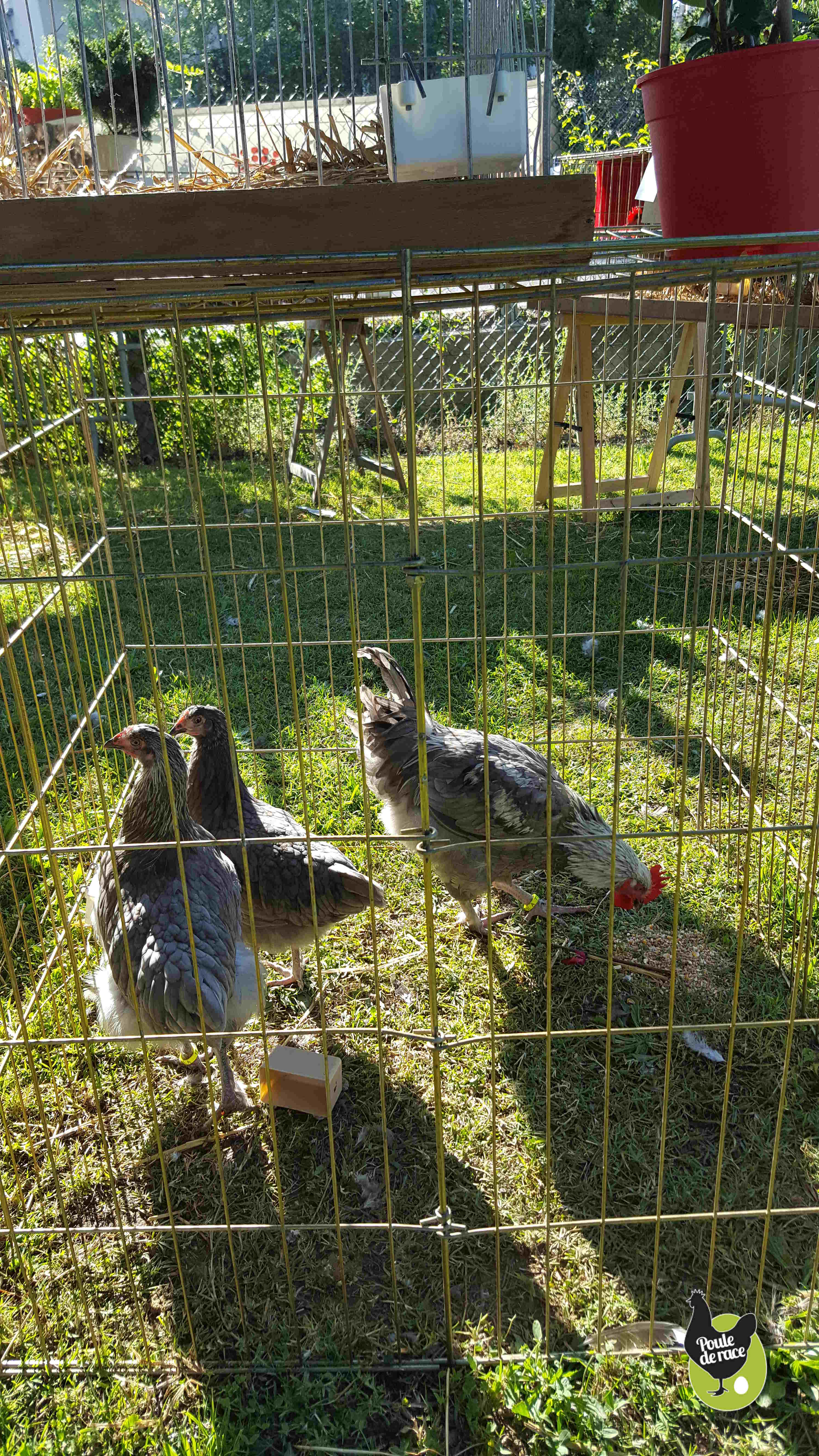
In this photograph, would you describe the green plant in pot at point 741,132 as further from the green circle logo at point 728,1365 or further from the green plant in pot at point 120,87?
the green plant in pot at point 120,87

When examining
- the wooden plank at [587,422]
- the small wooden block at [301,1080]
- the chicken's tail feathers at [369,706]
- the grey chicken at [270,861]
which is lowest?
the small wooden block at [301,1080]

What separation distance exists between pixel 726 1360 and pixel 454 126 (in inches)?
97.1

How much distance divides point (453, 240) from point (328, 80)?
2.35m

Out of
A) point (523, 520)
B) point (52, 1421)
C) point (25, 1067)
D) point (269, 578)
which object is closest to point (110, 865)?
point (25, 1067)

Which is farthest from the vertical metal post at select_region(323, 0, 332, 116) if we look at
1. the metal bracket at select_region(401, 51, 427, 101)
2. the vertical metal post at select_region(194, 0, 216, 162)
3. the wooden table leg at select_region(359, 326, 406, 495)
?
the wooden table leg at select_region(359, 326, 406, 495)

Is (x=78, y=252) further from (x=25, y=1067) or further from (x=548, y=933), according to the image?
(x=25, y=1067)

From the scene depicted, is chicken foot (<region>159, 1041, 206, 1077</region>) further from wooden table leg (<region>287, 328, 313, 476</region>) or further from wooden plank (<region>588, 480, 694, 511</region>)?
wooden plank (<region>588, 480, 694, 511</region>)

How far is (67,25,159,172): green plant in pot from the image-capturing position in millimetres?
4258

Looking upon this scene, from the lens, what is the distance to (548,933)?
75.1 inches

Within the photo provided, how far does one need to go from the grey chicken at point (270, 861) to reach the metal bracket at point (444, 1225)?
94 centimetres

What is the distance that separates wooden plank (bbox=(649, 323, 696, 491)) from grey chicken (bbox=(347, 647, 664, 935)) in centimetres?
255

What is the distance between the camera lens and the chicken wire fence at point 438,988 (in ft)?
6.68

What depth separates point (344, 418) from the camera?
9.44ft

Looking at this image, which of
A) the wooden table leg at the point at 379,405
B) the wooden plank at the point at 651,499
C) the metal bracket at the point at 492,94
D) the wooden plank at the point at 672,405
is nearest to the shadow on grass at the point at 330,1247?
the metal bracket at the point at 492,94
